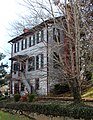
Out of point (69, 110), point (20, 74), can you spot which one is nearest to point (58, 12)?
point (69, 110)

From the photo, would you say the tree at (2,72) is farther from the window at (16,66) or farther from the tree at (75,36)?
the tree at (75,36)

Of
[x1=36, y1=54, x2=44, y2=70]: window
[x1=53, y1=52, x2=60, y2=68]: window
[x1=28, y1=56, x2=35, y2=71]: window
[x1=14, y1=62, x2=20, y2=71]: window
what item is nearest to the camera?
[x1=53, y1=52, x2=60, y2=68]: window

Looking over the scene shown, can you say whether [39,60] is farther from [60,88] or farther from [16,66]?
[16,66]

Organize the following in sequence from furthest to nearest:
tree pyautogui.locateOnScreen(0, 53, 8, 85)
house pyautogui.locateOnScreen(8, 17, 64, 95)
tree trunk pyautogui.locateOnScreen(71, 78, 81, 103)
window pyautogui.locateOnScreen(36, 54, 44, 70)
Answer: tree pyautogui.locateOnScreen(0, 53, 8, 85)
window pyautogui.locateOnScreen(36, 54, 44, 70)
house pyautogui.locateOnScreen(8, 17, 64, 95)
tree trunk pyautogui.locateOnScreen(71, 78, 81, 103)

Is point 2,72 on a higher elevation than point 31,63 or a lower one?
lower

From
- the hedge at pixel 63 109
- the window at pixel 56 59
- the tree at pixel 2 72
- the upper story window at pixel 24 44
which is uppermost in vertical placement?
the upper story window at pixel 24 44

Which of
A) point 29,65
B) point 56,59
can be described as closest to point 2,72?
point 29,65

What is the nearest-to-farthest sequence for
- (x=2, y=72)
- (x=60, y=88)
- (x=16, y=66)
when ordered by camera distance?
1. (x=60, y=88)
2. (x=16, y=66)
3. (x=2, y=72)

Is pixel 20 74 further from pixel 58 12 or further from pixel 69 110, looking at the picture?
pixel 69 110

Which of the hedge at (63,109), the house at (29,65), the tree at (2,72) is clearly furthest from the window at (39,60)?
the tree at (2,72)

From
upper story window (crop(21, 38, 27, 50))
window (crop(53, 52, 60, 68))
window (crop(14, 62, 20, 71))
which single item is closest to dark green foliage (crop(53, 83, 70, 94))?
upper story window (crop(21, 38, 27, 50))

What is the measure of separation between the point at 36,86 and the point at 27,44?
20.6 ft

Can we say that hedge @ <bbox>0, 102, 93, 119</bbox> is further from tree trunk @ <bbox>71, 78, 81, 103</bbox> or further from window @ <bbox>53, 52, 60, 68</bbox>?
window @ <bbox>53, 52, 60, 68</bbox>

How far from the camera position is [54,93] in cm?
3278
